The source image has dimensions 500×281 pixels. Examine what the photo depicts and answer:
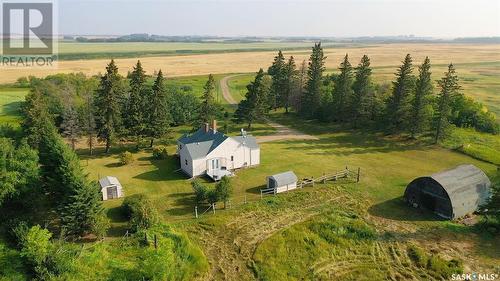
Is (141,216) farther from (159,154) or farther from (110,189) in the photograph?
(159,154)

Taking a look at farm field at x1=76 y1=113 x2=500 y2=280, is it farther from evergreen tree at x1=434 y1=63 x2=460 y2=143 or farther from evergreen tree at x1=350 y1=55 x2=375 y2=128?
evergreen tree at x1=350 y1=55 x2=375 y2=128

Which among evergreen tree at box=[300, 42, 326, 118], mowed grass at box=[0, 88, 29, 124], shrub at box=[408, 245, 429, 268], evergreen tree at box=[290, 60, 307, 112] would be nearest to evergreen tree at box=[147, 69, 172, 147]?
mowed grass at box=[0, 88, 29, 124]

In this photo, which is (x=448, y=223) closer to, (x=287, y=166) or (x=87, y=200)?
(x=287, y=166)

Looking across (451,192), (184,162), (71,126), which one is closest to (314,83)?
(184,162)

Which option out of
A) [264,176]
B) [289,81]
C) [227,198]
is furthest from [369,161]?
[289,81]

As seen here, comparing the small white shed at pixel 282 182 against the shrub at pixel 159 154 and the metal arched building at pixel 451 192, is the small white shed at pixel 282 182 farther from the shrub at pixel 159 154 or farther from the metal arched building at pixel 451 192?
the shrub at pixel 159 154
